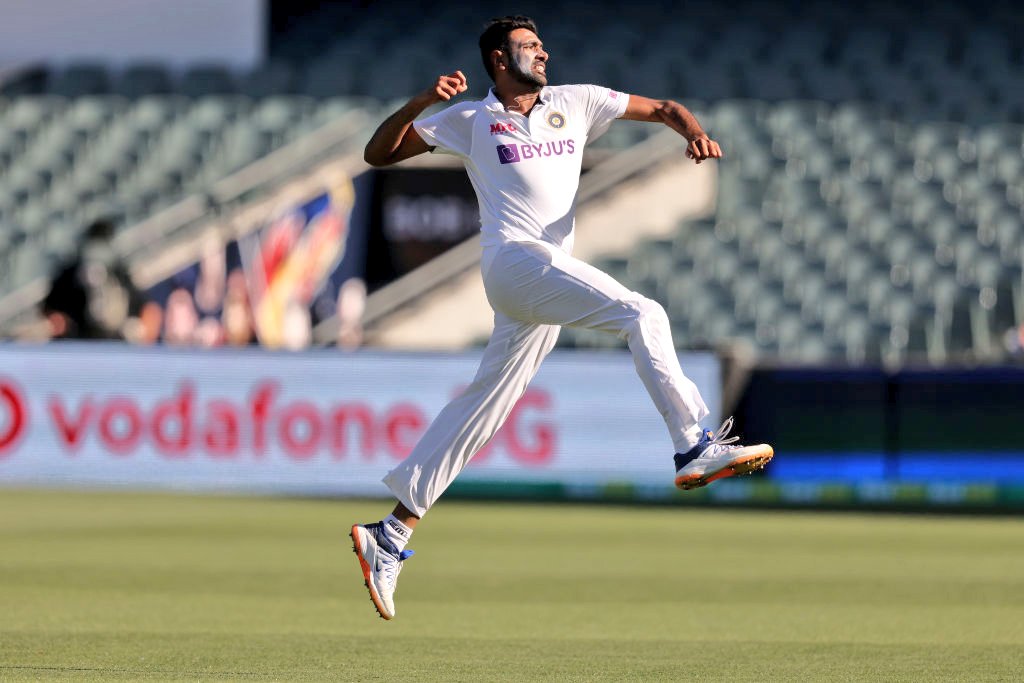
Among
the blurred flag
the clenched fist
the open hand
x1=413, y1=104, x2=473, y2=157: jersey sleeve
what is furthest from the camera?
the blurred flag

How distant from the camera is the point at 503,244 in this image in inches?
233

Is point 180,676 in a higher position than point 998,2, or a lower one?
lower

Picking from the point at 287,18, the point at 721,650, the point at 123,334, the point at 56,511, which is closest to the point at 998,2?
A: the point at 287,18

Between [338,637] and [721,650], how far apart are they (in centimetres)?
139

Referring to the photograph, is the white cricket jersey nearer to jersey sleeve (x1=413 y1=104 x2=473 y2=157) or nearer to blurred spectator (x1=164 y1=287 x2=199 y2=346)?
jersey sleeve (x1=413 y1=104 x2=473 y2=157)

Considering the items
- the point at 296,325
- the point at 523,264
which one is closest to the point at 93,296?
the point at 296,325

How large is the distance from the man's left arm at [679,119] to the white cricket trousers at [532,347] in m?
0.52

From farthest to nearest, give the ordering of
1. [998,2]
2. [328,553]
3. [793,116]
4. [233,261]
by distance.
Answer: [998,2] → [793,116] → [233,261] → [328,553]

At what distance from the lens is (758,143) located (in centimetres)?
2127

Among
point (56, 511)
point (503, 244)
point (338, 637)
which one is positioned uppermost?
point (503, 244)

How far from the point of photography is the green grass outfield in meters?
5.73

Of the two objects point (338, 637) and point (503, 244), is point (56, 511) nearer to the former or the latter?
point (338, 637)

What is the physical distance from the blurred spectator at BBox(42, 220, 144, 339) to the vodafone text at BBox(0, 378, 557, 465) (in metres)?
1.70

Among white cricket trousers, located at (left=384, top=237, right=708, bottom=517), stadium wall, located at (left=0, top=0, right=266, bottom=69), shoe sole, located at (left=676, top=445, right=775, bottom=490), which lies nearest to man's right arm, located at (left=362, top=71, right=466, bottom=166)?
white cricket trousers, located at (left=384, top=237, right=708, bottom=517)
